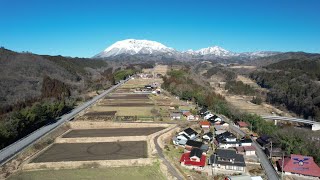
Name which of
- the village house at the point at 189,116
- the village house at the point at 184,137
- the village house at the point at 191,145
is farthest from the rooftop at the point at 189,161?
the village house at the point at 189,116

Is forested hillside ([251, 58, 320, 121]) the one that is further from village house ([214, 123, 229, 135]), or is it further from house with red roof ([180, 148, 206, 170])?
house with red roof ([180, 148, 206, 170])

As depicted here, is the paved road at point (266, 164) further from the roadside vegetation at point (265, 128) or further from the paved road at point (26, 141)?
the paved road at point (26, 141)

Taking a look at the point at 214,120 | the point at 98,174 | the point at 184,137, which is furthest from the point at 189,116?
the point at 98,174

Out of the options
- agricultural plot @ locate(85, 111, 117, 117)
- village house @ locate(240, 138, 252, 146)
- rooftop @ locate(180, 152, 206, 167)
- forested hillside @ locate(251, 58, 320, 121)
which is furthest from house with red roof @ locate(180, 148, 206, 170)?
forested hillside @ locate(251, 58, 320, 121)

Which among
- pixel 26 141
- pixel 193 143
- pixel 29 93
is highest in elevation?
pixel 29 93

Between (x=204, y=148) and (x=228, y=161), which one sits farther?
(x=204, y=148)

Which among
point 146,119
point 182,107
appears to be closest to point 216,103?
point 182,107

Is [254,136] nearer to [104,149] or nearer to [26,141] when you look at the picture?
[104,149]
